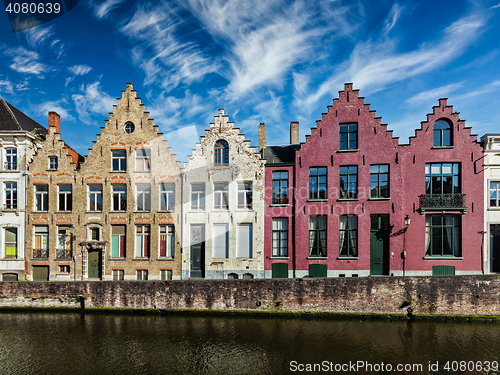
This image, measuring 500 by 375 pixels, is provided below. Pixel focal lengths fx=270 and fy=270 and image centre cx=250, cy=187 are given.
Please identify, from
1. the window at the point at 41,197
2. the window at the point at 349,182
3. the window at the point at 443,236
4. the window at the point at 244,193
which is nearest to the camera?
the window at the point at 443,236

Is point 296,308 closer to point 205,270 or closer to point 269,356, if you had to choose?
point 269,356

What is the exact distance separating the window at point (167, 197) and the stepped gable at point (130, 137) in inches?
50.7

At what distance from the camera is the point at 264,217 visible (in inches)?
806

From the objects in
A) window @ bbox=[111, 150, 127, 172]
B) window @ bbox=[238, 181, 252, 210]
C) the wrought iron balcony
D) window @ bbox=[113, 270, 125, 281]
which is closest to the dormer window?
window @ bbox=[111, 150, 127, 172]

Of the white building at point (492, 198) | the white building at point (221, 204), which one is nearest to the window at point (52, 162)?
the white building at point (221, 204)

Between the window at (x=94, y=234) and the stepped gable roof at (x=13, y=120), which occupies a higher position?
the stepped gable roof at (x=13, y=120)

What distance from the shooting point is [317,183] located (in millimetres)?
20250

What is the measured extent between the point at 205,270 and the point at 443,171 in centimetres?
1883

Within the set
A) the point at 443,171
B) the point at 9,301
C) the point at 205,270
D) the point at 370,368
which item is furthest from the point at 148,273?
the point at 443,171

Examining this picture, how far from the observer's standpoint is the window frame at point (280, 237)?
2030 cm

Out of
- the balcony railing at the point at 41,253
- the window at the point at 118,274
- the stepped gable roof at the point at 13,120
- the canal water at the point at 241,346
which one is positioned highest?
the stepped gable roof at the point at 13,120

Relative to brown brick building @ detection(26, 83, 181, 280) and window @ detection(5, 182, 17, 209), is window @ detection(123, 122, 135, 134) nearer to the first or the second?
brown brick building @ detection(26, 83, 181, 280)

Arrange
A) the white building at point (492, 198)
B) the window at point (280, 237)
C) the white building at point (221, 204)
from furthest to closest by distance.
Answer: the white building at point (221, 204)
the window at point (280, 237)
the white building at point (492, 198)

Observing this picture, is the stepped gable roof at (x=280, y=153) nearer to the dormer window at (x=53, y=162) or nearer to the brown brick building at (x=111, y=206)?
the brown brick building at (x=111, y=206)
